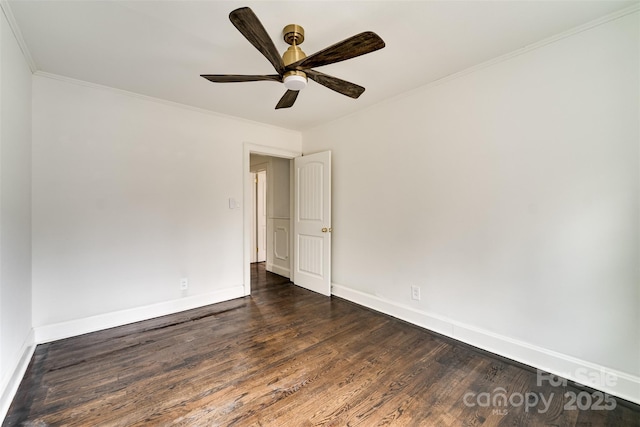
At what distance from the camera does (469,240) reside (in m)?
2.39

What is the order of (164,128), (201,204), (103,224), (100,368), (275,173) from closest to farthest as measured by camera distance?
(100,368), (103,224), (164,128), (201,204), (275,173)

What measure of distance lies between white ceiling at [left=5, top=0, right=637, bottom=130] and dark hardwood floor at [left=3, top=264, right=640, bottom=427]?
243cm

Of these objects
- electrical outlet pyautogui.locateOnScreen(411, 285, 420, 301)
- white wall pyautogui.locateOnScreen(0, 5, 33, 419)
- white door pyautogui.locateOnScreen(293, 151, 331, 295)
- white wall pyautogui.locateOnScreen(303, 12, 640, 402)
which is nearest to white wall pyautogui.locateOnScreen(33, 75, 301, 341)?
white wall pyautogui.locateOnScreen(0, 5, 33, 419)

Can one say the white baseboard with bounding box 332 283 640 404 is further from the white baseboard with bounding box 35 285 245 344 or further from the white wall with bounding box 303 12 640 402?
the white baseboard with bounding box 35 285 245 344

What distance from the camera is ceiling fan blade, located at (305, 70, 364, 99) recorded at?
179cm

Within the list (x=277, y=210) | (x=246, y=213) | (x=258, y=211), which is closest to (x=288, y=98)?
(x=246, y=213)

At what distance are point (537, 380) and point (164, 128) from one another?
411 cm

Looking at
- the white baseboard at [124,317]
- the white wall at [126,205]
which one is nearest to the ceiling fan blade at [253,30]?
the white wall at [126,205]

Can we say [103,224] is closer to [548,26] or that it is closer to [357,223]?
[357,223]

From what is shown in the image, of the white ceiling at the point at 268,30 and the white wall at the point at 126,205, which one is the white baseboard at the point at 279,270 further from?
the white ceiling at the point at 268,30

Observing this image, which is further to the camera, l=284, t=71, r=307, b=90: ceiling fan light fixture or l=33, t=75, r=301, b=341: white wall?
l=33, t=75, r=301, b=341: white wall

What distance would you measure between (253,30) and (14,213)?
2114 millimetres

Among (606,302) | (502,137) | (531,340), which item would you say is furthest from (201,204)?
(606,302)

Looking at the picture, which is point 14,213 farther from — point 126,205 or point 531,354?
point 531,354
